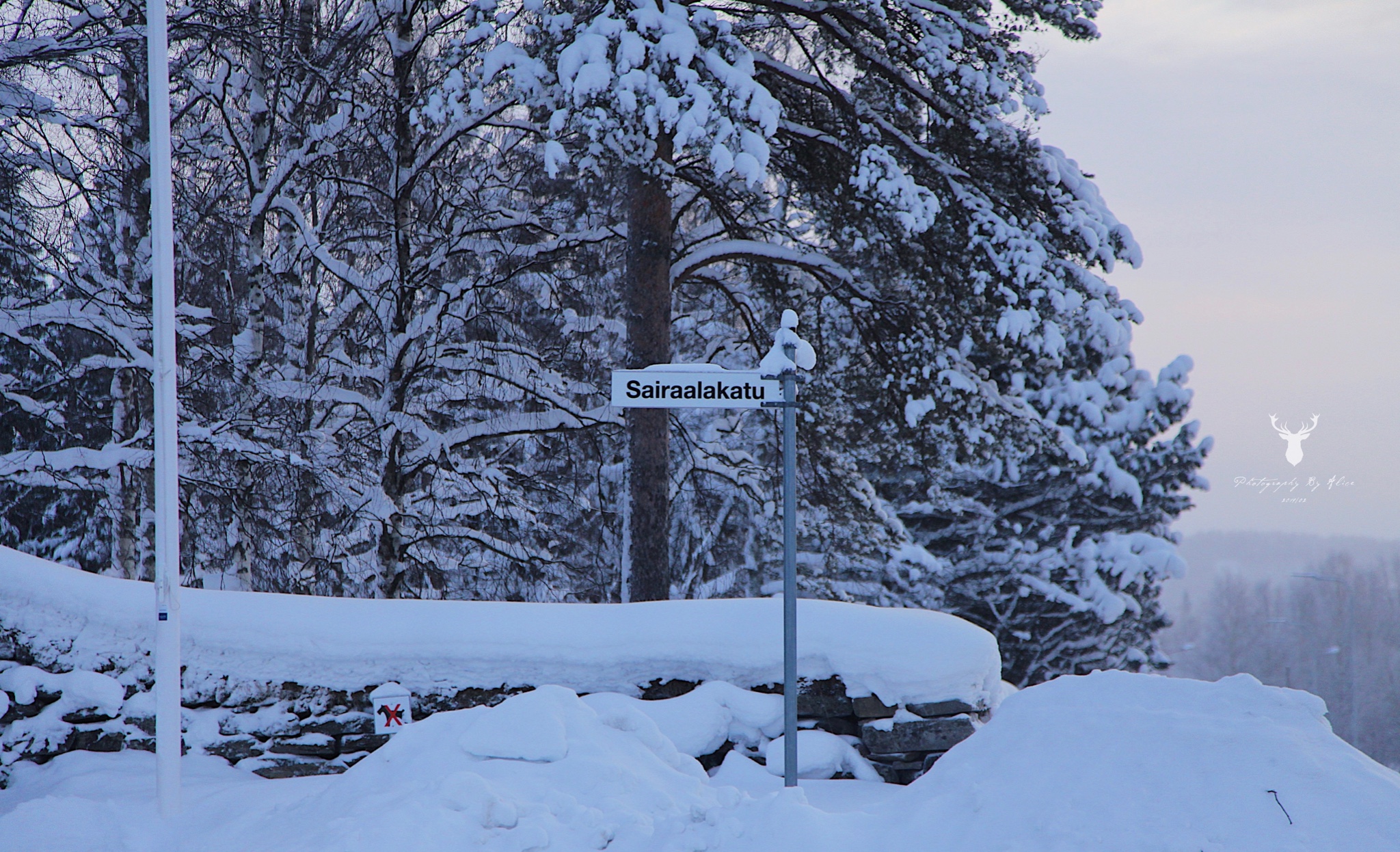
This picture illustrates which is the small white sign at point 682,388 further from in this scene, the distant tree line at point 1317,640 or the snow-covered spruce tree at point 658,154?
the distant tree line at point 1317,640

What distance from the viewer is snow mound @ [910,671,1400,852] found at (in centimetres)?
334

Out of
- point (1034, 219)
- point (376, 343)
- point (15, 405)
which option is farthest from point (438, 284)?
point (1034, 219)

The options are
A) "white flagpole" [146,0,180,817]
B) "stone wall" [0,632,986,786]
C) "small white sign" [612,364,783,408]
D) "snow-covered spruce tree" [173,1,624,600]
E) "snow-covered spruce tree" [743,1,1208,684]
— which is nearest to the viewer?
"white flagpole" [146,0,180,817]

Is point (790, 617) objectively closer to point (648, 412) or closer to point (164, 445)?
point (164, 445)

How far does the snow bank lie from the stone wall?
0.07m

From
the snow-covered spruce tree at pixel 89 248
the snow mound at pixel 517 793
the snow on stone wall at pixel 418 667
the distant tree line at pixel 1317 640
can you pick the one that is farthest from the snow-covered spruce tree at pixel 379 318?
the distant tree line at pixel 1317 640

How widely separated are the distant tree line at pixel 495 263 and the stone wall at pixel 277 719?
9.99 feet

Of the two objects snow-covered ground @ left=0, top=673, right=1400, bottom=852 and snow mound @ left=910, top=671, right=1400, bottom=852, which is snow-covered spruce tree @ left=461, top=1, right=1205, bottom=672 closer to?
snow-covered ground @ left=0, top=673, right=1400, bottom=852

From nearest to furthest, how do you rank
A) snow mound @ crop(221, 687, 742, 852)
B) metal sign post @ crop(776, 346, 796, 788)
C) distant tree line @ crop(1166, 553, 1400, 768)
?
snow mound @ crop(221, 687, 742, 852) < metal sign post @ crop(776, 346, 796, 788) < distant tree line @ crop(1166, 553, 1400, 768)

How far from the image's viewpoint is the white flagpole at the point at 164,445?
473cm

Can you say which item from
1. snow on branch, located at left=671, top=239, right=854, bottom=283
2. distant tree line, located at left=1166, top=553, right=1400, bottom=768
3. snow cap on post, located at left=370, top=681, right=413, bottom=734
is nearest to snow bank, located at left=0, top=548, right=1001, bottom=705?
snow cap on post, located at left=370, top=681, right=413, bottom=734

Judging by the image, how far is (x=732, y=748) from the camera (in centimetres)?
598

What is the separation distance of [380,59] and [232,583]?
6.19 meters

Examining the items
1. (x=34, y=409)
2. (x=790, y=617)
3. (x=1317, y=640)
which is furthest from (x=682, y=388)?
(x=1317, y=640)
